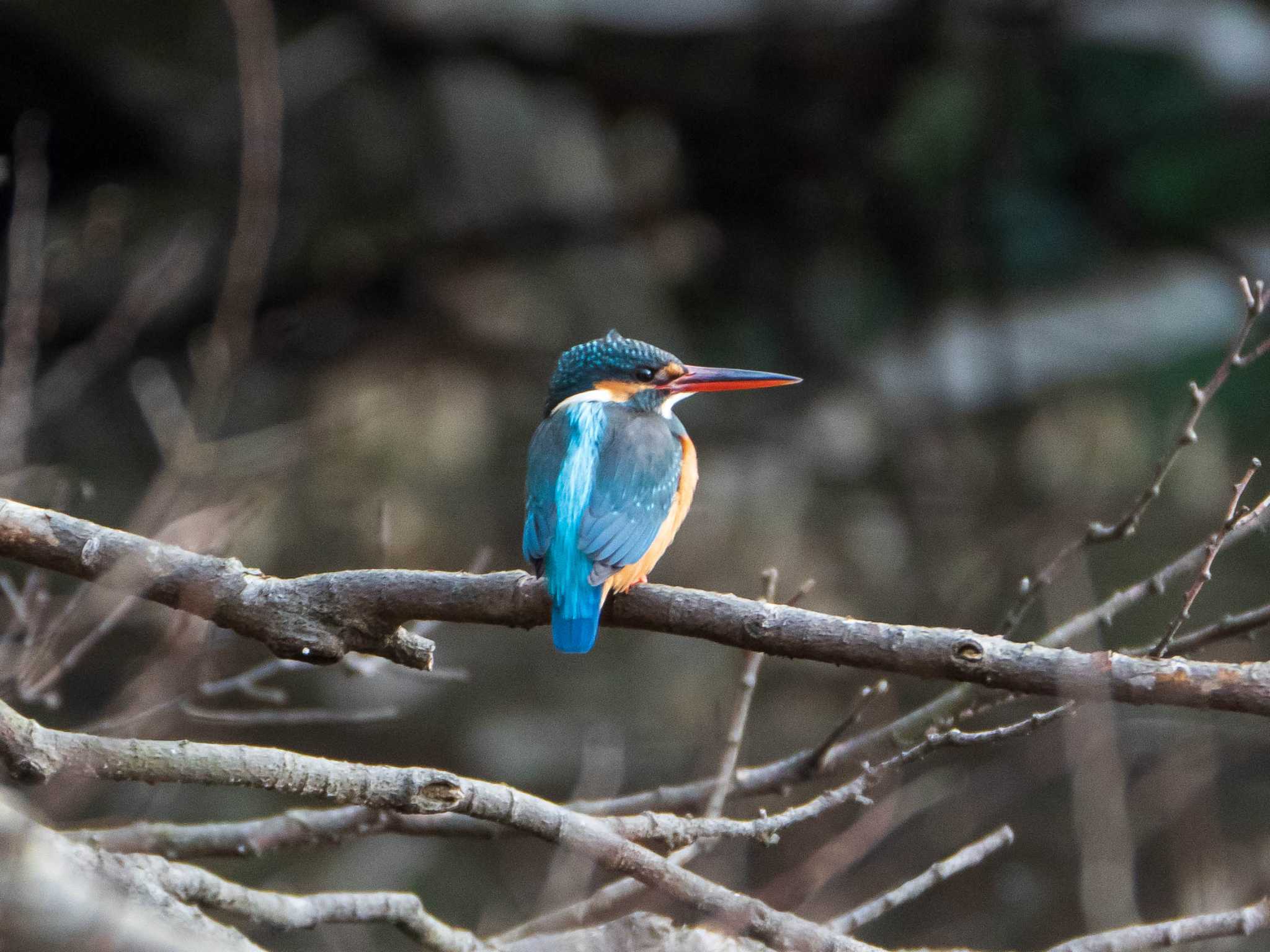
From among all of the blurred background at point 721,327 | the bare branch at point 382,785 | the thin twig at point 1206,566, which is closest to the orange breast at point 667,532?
the bare branch at point 382,785

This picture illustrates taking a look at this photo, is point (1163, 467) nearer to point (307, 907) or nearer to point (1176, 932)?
point (1176, 932)

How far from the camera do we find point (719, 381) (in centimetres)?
313

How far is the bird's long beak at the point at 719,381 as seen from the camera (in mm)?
3012

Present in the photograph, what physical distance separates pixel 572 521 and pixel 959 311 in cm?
510

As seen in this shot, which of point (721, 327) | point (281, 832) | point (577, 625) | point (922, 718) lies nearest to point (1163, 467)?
point (922, 718)

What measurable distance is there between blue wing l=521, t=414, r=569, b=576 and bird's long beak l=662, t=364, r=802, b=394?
365 mm

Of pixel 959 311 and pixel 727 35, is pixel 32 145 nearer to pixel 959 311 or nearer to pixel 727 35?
pixel 727 35

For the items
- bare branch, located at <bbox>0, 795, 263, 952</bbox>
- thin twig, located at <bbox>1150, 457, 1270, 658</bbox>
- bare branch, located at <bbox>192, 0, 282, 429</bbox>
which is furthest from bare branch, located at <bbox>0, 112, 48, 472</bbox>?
thin twig, located at <bbox>1150, 457, 1270, 658</bbox>

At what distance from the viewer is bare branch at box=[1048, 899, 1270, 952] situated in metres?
1.81

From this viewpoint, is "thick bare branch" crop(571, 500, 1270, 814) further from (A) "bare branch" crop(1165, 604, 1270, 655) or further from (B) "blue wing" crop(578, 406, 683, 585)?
(B) "blue wing" crop(578, 406, 683, 585)

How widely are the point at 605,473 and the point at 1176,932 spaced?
54.7 inches

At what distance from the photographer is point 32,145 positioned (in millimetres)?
4902

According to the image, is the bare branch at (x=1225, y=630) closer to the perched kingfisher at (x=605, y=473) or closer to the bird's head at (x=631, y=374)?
the perched kingfisher at (x=605, y=473)

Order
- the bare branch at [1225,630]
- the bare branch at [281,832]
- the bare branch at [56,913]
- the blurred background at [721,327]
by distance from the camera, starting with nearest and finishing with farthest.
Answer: the bare branch at [56,913]
the bare branch at [1225,630]
the bare branch at [281,832]
the blurred background at [721,327]
